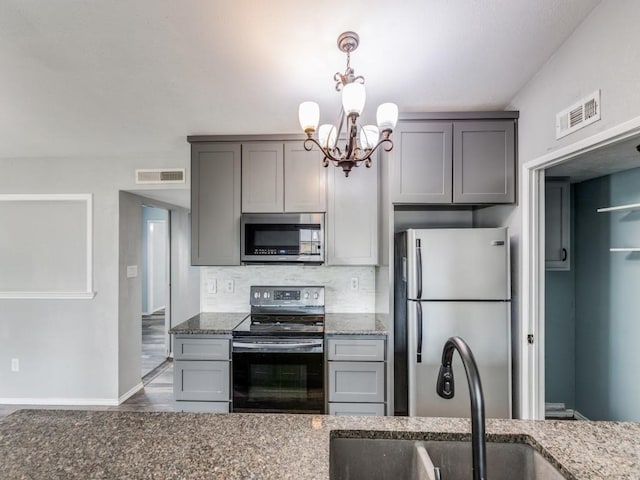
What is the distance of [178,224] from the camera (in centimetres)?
455

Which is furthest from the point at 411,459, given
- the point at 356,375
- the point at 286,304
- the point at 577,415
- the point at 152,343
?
the point at 152,343

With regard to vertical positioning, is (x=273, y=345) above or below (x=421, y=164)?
below

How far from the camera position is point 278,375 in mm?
2330

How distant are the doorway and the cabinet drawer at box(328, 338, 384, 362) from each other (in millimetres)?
2797

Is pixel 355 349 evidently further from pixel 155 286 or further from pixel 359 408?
pixel 155 286

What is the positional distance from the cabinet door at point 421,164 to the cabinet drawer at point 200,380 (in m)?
1.81

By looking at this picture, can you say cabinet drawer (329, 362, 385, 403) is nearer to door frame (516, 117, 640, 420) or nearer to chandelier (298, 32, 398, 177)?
door frame (516, 117, 640, 420)

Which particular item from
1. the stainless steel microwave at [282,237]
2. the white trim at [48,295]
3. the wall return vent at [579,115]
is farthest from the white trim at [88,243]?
the wall return vent at [579,115]

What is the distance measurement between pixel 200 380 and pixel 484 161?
8.65 ft

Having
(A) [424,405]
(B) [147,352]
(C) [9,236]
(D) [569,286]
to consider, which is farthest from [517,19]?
(B) [147,352]

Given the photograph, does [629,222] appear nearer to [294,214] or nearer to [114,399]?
[294,214]

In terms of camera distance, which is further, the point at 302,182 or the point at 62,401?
the point at 62,401

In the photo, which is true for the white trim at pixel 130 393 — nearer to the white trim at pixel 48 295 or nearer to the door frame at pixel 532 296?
the white trim at pixel 48 295

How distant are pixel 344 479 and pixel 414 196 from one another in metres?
1.84
